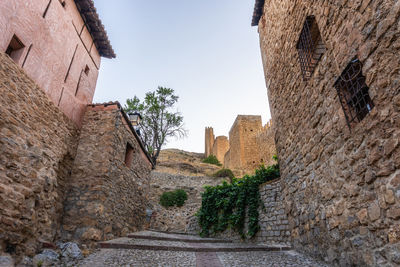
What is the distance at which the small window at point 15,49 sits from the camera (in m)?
4.90

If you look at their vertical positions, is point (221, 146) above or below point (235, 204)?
above

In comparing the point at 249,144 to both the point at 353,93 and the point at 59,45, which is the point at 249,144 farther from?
the point at 353,93

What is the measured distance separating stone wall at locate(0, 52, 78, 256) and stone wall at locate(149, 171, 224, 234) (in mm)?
7037

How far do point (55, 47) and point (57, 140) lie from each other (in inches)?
97.9

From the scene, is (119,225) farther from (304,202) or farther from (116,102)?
(304,202)

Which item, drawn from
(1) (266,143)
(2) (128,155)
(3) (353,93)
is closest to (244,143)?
(1) (266,143)

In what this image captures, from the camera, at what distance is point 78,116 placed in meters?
7.01

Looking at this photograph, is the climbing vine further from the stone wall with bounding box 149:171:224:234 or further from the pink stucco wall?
the pink stucco wall

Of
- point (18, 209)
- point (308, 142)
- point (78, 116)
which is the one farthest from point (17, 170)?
point (308, 142)

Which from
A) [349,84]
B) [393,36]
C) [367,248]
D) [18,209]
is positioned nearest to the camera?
[393,36]

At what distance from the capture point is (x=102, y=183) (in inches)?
239

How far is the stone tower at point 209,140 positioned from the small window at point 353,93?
4087 cm

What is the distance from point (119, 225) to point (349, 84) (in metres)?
6.52

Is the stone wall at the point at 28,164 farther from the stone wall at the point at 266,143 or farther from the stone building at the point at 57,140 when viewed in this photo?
the stone wall at the point at 266,143
